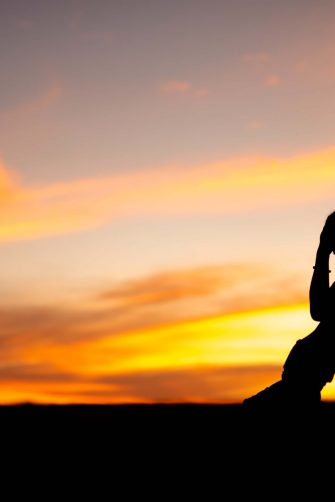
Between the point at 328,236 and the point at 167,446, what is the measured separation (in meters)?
3.17

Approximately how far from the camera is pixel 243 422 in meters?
6.77

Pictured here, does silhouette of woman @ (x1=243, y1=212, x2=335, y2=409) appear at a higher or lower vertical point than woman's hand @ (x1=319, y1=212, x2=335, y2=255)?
lower

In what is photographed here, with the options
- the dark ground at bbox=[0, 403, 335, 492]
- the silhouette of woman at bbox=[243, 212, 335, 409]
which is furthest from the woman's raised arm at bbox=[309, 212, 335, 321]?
the dark ground at bbox=[0, 403, 335, 492]

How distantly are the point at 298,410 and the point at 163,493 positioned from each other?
4.85ft

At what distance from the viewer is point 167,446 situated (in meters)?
8.27

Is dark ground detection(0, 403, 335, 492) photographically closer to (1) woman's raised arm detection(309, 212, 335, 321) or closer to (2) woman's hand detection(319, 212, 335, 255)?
(1) woman's raised arm detection(309, 212, 335, 321)

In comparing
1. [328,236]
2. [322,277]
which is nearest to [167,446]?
[322,277]

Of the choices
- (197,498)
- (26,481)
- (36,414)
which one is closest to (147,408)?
(36,414)

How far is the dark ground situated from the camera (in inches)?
259

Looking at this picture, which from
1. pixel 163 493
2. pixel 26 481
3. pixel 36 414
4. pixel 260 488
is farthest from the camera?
pixel 36 414

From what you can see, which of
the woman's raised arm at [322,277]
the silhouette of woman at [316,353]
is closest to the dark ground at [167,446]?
the silhouette of woman at [316,353]

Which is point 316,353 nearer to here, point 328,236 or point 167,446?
point 328,236

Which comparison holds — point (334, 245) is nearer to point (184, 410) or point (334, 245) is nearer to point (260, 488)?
point (260, 488)

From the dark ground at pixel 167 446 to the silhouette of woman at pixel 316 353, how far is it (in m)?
0.16
